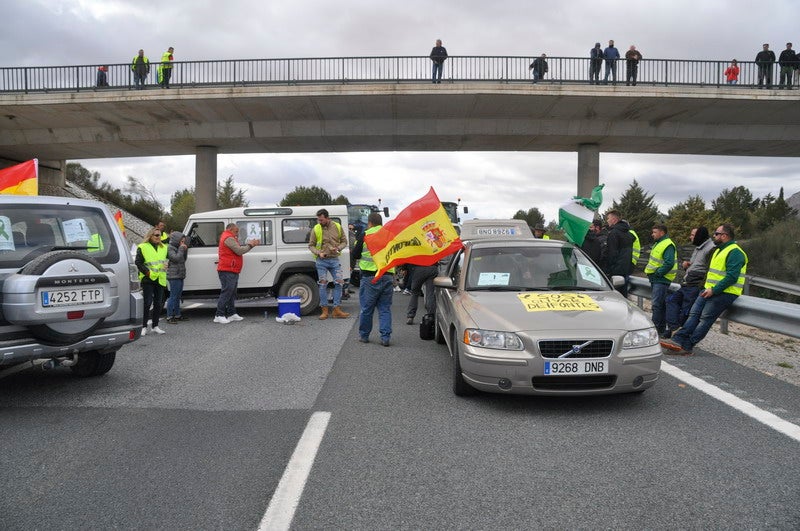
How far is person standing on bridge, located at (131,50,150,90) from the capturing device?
24859mm

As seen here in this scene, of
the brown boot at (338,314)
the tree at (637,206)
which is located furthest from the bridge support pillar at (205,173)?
the tree at (637,206)

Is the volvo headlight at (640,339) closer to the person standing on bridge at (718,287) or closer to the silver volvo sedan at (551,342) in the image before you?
the silver volvo sedan at (551,342)

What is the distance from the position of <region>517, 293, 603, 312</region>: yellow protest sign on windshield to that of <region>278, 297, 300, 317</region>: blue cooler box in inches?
229

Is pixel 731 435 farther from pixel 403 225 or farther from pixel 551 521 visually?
pixel 403 225

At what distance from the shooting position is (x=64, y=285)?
5.25 meters

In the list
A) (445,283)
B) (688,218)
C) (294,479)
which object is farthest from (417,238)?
(688,218)

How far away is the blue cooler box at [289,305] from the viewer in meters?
10.8

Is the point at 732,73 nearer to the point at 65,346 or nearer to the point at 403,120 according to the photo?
the point at 403,120

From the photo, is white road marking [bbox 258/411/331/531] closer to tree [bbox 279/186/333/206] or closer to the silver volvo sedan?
the silver volvo sedan

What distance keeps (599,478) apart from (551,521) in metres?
0.74

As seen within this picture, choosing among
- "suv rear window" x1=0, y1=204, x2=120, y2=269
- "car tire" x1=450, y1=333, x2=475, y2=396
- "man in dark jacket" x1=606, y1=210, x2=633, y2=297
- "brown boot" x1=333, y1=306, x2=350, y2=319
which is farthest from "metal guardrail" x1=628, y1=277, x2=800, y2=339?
"suv rear window" x1=0, y1=204, x2=120, y2=269

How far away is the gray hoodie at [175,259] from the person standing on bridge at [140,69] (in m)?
16.8

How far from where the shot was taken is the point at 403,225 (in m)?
7.93

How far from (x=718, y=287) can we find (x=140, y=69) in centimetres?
2463
